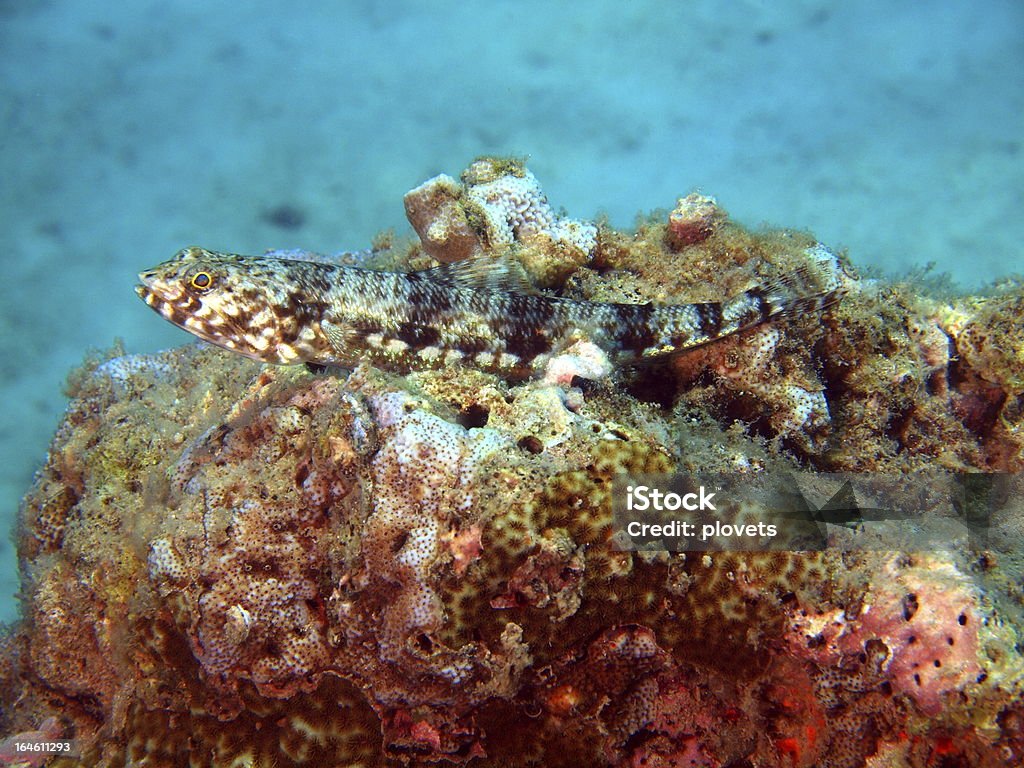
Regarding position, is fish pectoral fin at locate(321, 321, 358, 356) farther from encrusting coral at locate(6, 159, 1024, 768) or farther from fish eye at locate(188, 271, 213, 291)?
fish eye at locate(188, 271, 213, 291)

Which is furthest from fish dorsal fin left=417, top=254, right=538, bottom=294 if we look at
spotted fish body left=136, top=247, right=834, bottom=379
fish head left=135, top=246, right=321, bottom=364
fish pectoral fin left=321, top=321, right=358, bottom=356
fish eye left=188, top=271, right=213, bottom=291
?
fish eye left=188, top=271, right=213, bottom=291

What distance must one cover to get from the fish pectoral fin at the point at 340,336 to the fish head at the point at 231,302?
20 cm

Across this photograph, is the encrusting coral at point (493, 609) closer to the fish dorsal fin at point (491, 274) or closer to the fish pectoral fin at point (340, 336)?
the fish pectoral fin at point (340, 336)

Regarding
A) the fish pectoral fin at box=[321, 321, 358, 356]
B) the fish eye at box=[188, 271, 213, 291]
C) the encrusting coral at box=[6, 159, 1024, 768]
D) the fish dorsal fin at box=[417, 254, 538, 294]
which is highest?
the fish dorsal fin at box=[417, 254, 538, 294]

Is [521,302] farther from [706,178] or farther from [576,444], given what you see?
[706,178]

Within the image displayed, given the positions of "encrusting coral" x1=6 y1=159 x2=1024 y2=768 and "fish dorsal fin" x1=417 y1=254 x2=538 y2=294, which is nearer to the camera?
"encrusting coral" x1=6 y1=159 x2=1024 y2=768

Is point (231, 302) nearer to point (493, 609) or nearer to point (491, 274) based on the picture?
point (491, 274)

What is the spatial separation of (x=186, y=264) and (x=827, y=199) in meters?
24.6

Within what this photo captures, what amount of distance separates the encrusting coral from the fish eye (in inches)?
31.0

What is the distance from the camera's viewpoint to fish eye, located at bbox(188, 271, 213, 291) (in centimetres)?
420

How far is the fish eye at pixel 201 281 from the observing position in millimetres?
4203

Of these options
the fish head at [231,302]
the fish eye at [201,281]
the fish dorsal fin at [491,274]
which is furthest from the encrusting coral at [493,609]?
the fish dorsal fin at [491,274]

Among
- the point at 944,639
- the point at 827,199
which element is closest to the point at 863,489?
the point at 944,639

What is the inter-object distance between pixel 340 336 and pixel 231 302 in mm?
867
